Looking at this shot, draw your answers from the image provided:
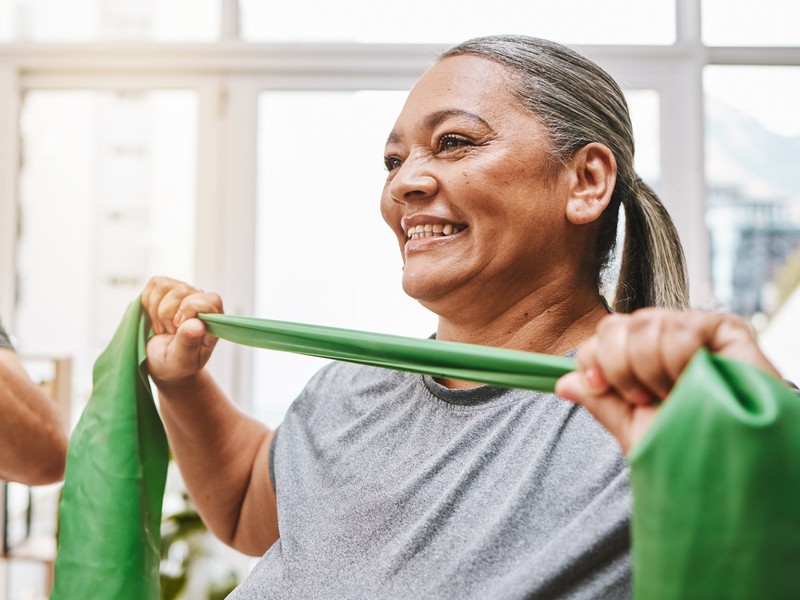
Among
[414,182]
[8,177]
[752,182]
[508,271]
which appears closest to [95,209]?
[8,177]

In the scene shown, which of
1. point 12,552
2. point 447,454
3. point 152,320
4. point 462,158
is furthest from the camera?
point 12,552

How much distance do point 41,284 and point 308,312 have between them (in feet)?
4.20

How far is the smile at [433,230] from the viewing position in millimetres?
925

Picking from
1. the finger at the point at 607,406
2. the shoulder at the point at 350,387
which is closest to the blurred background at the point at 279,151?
the shoulder at the point at 350,387

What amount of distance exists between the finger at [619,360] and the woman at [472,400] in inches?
0.6

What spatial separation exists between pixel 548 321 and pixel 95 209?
247 centimetres

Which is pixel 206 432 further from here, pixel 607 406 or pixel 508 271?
pixel 607 406

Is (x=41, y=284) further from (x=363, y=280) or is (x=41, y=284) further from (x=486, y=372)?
(x=486, y=372)

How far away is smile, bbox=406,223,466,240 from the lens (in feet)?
3.04

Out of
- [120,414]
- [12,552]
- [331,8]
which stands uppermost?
[331,8]

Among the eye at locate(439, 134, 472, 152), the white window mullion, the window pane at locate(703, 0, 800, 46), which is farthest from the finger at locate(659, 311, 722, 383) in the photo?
the white window mullion

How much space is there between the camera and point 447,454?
78 cm

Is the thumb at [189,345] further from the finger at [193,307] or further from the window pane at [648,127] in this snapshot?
the window pane at [648,127]

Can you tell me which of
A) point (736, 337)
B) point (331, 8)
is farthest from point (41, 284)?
point (736, 337)
